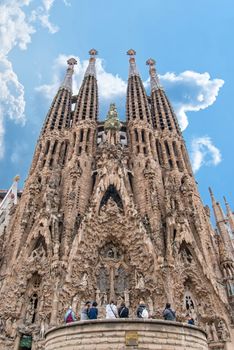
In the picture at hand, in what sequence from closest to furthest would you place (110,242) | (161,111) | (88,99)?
(110,242)
(161,111)
(88,99)

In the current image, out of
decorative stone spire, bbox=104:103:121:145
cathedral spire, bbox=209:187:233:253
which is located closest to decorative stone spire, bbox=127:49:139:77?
decorative stone spire, bbox=104:103:121:145

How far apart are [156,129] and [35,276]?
19.4 m

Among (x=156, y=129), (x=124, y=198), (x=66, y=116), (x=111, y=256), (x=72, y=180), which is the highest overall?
(x=66, y=116)

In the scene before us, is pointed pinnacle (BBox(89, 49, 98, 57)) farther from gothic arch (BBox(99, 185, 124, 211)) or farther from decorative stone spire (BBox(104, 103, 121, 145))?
gothic arch (BBox(99, 185, 124, 211))

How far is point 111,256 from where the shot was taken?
2005 centimetres

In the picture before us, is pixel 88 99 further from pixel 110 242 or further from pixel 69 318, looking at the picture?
pixel 69 318

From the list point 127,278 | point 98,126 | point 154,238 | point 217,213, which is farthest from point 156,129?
point 127,278

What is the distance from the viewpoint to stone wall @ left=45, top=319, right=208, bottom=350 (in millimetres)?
8609

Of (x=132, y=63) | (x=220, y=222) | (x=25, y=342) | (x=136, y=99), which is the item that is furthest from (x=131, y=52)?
(x=25, y=342)

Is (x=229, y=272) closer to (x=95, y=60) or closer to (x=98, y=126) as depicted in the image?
(x=98, y=126)

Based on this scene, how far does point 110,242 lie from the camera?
2038 cm

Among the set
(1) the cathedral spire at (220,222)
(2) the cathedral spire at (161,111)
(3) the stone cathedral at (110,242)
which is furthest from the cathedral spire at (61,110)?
(1) the cathedral spire at (220,222)

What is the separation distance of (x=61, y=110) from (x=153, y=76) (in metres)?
14.8

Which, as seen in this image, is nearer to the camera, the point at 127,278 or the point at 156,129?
the point at 127,278
